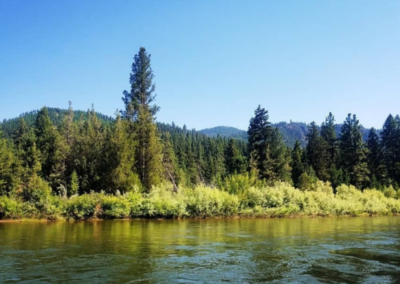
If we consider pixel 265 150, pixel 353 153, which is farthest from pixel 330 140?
pixel 265 150

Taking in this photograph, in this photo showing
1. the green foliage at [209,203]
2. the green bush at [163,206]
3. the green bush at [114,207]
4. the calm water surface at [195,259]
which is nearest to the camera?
the calm water surface at [195,259]

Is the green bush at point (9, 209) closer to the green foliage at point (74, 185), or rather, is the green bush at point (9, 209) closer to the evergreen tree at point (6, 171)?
the evergreen tree at point (6, 171)

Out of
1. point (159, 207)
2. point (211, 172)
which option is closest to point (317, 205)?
point (159, 207)

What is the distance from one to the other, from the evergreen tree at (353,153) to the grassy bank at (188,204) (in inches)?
969

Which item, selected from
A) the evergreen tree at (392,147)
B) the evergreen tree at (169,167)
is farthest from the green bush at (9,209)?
the evergreen tree at (392,147)

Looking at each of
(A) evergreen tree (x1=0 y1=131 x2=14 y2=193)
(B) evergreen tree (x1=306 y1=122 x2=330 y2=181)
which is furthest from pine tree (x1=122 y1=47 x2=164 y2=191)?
(B) evergreen tree (x1=306 y1=122 x2=330 y2=181)

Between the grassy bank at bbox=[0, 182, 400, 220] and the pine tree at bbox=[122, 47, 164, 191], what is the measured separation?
5128mm

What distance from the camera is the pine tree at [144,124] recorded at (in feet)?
170

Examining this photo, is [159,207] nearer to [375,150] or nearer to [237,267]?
[237,267]

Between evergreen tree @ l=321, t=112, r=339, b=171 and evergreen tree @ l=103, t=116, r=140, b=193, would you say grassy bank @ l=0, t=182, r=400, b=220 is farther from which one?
evergreen tree @ l=321, t=112, r=339, b=171

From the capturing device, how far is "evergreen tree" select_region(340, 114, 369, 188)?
7856 centimetres

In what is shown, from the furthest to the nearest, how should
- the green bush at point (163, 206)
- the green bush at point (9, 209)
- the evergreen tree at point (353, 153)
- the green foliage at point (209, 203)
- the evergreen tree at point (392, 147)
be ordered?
1. the evergreen tree at point (392, 147)
2. the evergreen tree at point (353, 153)
3. the green foliage at point (209, 203)
4. the green bush at point (163, 206)
5. the green bush at point (9, 209)

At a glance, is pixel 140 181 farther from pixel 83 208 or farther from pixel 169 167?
pixel 169 167

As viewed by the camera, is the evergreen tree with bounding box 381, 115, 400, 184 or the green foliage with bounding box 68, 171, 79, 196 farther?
the evergreen tree with bounding box 381, 115, 400, 184
